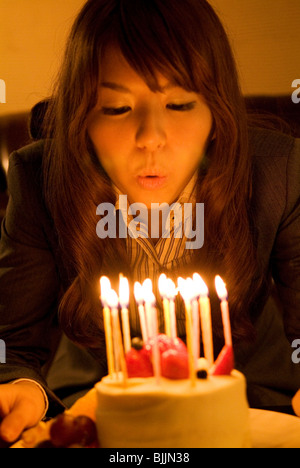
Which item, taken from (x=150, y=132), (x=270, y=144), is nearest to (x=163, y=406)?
(x=150, y=132)

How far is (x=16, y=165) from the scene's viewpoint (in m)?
1.49

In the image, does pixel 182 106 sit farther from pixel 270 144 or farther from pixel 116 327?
pixel 116 327

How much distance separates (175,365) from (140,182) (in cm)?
53

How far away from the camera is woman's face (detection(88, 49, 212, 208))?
116cm

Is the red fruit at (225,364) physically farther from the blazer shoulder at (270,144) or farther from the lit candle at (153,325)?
the blazer shoulder at (270,144)

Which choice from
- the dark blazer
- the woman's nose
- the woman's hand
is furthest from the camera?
the dark blazer

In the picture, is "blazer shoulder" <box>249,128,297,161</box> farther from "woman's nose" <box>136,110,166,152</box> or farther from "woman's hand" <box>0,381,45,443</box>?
"woman's hand" <box>0,381,45,443</box>

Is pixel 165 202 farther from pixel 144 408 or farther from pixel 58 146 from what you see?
pixel 144 408

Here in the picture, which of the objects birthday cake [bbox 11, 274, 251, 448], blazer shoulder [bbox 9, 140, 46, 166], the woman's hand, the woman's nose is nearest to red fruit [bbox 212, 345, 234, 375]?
birthday cake [bbox 11, 274, 251, 448]

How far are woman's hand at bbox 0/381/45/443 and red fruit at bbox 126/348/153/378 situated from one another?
0.24m

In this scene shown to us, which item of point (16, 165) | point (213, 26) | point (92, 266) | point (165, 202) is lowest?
point (92, 266)

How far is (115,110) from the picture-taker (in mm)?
1207
